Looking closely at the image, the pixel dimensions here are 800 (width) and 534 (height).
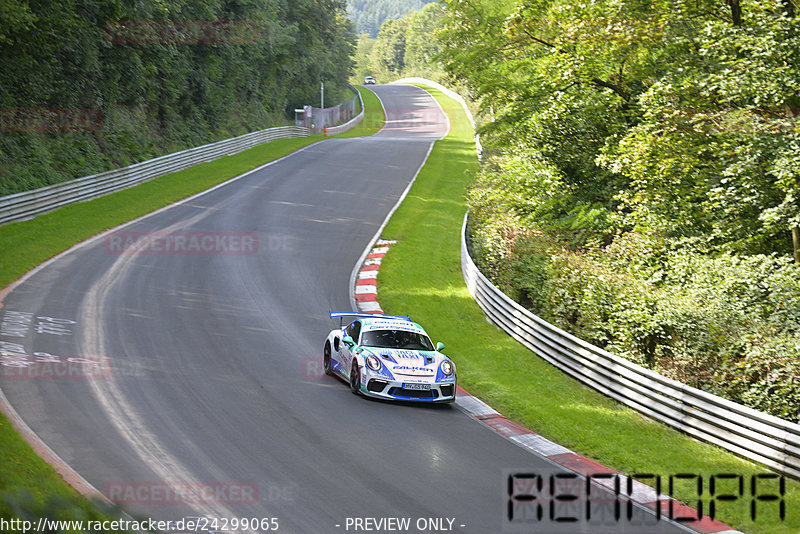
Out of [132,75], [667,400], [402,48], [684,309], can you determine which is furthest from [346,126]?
[402,48]

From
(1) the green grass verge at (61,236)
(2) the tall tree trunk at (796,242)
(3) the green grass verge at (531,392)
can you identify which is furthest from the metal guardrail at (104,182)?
(2) the tall tree trunk at (796,242)

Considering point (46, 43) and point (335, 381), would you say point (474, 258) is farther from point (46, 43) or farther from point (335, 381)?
point (46, 43)

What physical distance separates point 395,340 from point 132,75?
29.1 metres

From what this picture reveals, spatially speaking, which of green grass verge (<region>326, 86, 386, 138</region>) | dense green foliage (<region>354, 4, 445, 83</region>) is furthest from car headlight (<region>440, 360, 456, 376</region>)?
dense green foliage (<region>354, 4, 445, 83</region>)

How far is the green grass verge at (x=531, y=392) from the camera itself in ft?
37.0

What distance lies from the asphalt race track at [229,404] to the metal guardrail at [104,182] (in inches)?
133

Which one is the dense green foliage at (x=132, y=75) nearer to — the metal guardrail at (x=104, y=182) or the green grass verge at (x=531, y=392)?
the metal guardrail at (x=104, y=182)

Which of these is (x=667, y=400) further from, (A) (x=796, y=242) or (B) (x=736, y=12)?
(B) (x=736, y=12)

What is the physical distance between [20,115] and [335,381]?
22.0 metres

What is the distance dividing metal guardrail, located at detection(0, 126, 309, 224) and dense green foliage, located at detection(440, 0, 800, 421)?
1599 cm

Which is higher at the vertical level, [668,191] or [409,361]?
[668,191]

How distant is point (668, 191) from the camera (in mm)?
20125

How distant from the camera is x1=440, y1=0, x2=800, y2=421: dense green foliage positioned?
14.9m

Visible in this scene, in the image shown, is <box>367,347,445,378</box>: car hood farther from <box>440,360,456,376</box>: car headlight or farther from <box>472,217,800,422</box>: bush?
<box>472,217,800,422</box>: bush
